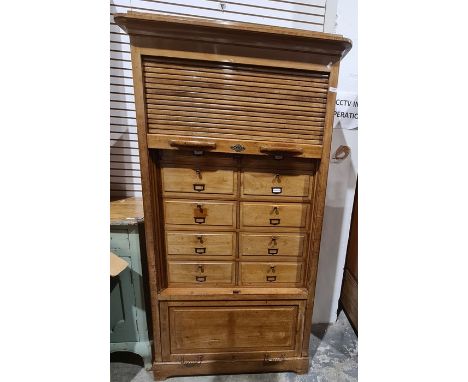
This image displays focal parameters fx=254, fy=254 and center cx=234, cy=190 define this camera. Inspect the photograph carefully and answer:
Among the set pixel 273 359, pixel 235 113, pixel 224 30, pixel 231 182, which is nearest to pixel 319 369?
pixel 273 359

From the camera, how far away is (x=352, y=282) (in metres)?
2.39

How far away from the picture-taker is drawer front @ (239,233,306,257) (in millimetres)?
1709

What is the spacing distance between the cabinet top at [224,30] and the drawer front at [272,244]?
1.14 m

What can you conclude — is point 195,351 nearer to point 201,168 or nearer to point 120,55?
point 201,168

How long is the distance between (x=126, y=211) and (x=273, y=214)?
1.03 m

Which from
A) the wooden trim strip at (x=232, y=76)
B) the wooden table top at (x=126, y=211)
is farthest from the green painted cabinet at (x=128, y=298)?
the wooden trim strip at (x=232, y=76)

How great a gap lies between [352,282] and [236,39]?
2.25m

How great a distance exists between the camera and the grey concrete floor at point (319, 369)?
1.88 metres

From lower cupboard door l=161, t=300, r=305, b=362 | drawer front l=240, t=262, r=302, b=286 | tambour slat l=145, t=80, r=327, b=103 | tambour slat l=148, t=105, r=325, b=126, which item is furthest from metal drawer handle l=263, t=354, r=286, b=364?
tambour slat l=145, t=80, r=327, b=103

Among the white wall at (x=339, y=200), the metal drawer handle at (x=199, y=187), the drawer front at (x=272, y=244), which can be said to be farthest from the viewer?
the white wall at (x=339, y=200)

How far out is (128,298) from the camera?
1802 millimetres

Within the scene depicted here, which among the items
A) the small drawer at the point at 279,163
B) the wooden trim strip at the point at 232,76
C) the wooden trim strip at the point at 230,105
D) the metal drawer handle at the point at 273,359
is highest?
the wooden trim strip at the point at 232,76

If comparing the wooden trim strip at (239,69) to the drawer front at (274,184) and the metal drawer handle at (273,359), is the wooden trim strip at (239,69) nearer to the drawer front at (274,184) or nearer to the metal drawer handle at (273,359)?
the drawer front at (274,184)

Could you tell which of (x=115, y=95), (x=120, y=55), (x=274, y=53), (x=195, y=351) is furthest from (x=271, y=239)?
(x=120, y=55)
